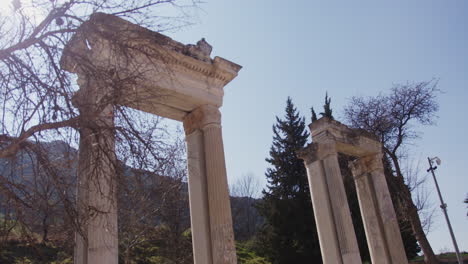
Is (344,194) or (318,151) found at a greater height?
(318,151)

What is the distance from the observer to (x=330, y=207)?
51.1ft

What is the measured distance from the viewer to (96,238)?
28.9 ft

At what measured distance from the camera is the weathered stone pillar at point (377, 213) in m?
17.0

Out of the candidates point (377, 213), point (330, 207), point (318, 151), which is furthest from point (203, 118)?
point (377, 213)

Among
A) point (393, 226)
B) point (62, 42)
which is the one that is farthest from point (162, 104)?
point (393, 226)

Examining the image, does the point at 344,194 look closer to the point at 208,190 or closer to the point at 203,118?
the point at 208,190

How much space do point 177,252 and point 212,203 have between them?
14.2m

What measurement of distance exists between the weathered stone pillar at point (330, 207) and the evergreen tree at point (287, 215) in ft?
43.8

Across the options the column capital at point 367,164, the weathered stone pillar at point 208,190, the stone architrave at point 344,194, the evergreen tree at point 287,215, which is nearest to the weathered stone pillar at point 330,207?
the stone architrave at point 344,194

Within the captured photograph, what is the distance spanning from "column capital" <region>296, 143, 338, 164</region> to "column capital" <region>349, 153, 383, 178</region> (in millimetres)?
3080

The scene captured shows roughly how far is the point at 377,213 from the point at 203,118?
375 inches

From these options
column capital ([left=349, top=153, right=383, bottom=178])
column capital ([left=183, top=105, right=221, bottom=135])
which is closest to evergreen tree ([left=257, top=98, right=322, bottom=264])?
column capital ([left=349, top=153, right=383, bottom=178])

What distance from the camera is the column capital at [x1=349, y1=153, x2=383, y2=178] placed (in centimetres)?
1847

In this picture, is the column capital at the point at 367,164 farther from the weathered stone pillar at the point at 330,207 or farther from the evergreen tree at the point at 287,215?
the evergreen tree at the point at 287,215
